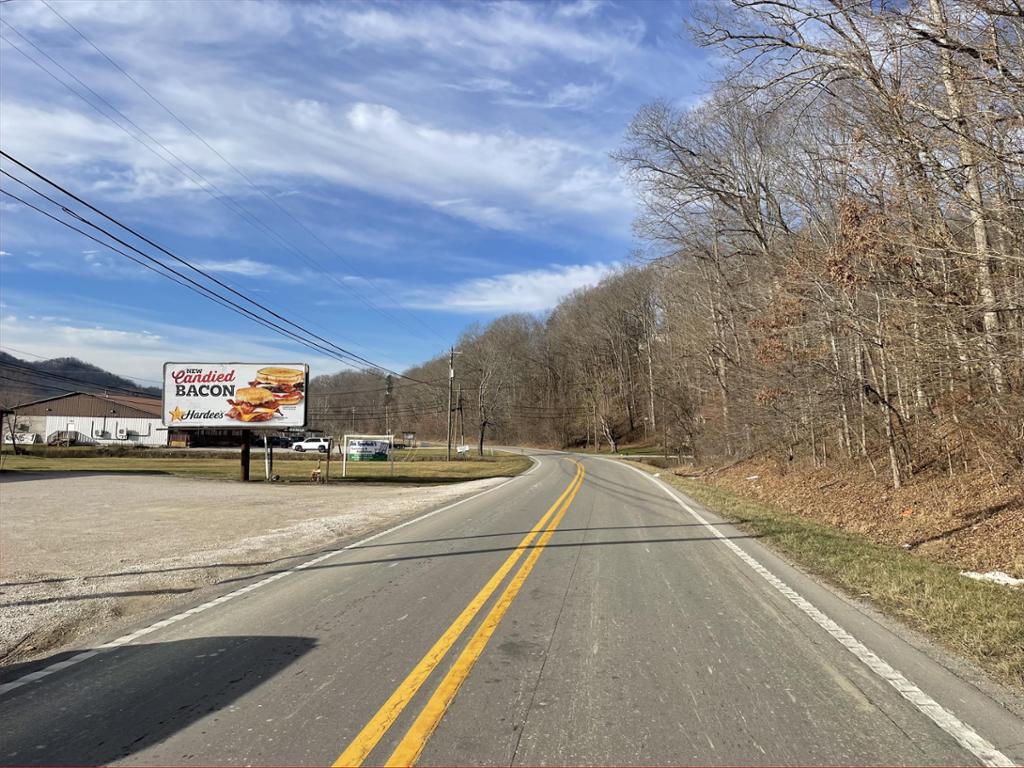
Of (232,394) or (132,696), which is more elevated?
(232,394)

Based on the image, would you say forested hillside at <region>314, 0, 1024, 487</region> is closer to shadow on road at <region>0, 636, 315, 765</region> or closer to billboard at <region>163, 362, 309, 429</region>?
shadow on road at <region>0, 636, 315, 765</region>

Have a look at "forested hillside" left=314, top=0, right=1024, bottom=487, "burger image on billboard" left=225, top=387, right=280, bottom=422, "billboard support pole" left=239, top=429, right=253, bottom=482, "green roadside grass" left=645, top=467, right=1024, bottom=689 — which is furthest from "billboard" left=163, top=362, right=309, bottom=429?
"green roadside grass" left=645, top=467, right=1024, bottom=689

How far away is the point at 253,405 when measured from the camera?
104 feet

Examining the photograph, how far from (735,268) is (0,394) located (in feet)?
343

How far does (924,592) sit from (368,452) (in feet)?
183

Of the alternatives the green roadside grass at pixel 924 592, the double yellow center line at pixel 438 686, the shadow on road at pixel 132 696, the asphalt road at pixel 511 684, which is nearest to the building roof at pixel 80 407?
the asphalt road at pixel 511 684

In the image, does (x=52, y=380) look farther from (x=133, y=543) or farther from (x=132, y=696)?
(x=132, y=696)

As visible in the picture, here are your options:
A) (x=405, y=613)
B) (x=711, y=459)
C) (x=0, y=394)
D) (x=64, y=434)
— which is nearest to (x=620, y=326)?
(x=711, y=459)

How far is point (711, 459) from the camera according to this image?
3603 centimetres

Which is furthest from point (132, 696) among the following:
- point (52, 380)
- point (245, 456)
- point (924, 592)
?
point (52, 380)

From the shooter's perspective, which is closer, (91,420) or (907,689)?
(907,689)

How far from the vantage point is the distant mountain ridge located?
58.4 metres

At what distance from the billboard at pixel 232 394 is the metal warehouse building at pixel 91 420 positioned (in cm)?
6126

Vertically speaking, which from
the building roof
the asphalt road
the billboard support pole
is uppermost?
the building roof
